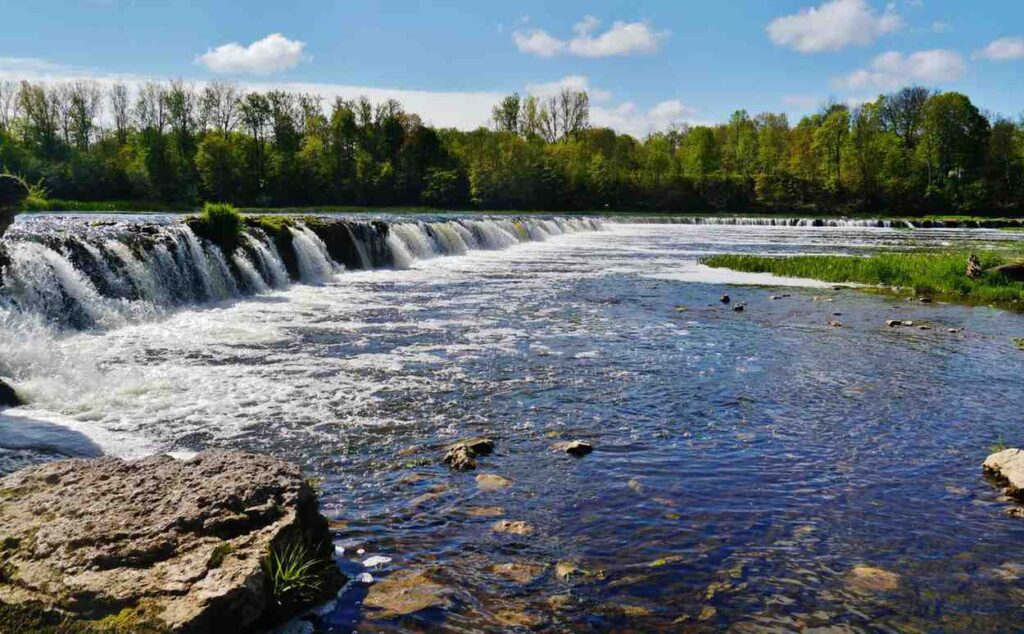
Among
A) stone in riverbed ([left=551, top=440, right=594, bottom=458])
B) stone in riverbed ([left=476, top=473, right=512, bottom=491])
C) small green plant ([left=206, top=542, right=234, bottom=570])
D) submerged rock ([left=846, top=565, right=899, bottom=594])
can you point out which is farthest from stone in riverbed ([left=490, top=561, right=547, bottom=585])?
stone in riverbed ([left=551, top=440, right=594, bottom=458])

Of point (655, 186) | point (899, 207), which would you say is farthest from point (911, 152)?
point (655, 186)

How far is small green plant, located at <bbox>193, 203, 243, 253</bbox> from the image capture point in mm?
22953

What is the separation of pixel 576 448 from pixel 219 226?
1889cm

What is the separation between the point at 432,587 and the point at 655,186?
115m

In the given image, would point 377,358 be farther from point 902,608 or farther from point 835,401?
point 902,608

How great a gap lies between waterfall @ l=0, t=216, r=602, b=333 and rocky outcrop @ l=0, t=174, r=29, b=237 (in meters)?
3.82

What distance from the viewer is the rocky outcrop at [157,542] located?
3.97 metres

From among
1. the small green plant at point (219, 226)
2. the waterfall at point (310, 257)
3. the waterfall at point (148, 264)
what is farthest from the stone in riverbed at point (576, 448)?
the waterfall at point (310, 257)

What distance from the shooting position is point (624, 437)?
882 centimetres

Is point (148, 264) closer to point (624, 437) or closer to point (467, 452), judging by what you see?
point (467, 452)

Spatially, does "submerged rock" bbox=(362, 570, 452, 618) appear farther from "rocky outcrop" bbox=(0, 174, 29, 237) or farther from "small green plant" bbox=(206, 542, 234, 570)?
"rocky outcrop" bbox=(0, 174, 29, 237)

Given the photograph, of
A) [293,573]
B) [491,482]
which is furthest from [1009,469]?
[293,573]

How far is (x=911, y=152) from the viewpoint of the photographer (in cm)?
10850

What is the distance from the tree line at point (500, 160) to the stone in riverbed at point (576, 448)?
8116 centimetres
